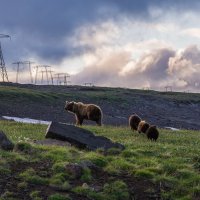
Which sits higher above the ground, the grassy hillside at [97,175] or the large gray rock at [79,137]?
the large gray rock at [79,137]

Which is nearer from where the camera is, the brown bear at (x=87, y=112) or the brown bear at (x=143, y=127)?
the brown bear at (x=143, y=127)

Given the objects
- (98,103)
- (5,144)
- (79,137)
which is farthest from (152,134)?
(98,103)

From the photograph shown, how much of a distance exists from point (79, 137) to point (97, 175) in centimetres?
401

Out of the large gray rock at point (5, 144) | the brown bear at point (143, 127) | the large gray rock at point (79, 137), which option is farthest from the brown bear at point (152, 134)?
the large gray rock at point (5, 144)

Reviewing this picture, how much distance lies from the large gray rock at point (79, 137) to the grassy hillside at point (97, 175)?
2.34ft

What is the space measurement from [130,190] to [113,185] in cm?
49

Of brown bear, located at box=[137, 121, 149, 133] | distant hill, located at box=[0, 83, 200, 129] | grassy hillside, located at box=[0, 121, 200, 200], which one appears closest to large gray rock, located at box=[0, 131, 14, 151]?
grassy hillside, located at box=[0, 121, 200, 200]

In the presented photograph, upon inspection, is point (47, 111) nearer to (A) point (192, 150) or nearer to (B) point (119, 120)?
(B) point (119, 120)

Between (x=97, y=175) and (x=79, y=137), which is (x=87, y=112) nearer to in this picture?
(x=79, y=137)

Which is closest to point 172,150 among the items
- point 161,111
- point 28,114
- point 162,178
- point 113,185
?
point 162,178

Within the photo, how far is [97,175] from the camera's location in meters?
16.5

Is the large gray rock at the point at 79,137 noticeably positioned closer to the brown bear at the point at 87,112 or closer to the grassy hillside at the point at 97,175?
the grassy hillside at the point at 97,175

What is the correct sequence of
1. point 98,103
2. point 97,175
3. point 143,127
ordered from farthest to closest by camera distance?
point 98,103 → point 143,127 → point 97,175

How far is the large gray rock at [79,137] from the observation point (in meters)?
20.0
